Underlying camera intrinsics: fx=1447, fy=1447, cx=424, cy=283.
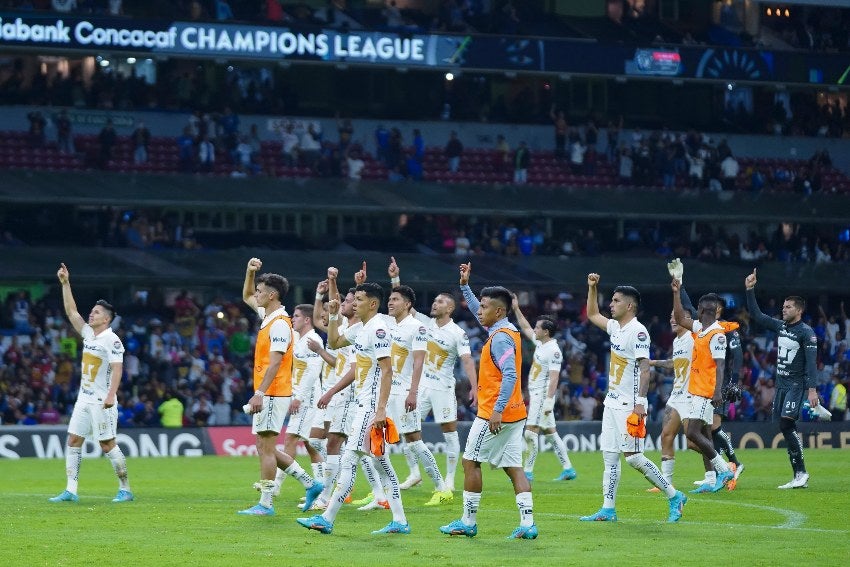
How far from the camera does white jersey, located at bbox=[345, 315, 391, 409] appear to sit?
1503cm

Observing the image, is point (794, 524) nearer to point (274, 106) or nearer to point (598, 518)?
point (598, 518)

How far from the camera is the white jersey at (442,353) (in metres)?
21.1

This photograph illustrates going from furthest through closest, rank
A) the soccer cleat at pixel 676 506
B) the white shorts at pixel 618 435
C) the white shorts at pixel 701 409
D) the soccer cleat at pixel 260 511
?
the white shorts at pixel 701 409 < the soccer cleat at pixel 260 511 < the soccer cleat at pixel 676 506 < the white shorts at pixel 618 435

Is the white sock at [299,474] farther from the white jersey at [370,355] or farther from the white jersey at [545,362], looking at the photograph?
the white jersey at [545,362]

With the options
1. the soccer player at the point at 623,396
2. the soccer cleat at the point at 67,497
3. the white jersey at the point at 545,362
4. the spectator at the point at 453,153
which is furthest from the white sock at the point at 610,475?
the spectator at the point at 453,153

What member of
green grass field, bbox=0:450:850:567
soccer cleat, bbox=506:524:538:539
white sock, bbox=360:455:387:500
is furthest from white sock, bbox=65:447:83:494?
soccer cleat, bbox=506:524:538:539

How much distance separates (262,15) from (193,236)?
7.29 m

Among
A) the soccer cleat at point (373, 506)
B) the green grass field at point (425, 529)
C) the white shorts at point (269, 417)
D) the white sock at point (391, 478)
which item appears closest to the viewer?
the green grass field at point (425, 529)

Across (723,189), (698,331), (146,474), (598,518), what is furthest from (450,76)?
(598,518)

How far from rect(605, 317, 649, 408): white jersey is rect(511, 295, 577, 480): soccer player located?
5491 mm

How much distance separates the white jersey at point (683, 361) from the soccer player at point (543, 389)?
2.58 meters

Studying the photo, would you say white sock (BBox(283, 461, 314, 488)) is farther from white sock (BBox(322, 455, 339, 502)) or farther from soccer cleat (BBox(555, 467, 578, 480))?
soccer cleat (BBox(555, 467, 578, 480))

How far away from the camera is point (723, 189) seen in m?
48.8

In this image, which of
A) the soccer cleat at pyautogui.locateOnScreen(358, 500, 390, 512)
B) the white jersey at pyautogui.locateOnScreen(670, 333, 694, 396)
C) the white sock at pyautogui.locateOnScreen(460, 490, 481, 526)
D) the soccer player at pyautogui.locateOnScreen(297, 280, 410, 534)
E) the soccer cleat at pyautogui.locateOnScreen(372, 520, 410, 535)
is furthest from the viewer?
the white jersey at pyautogui.locateOnScreen(670, 333, 694, 396)
